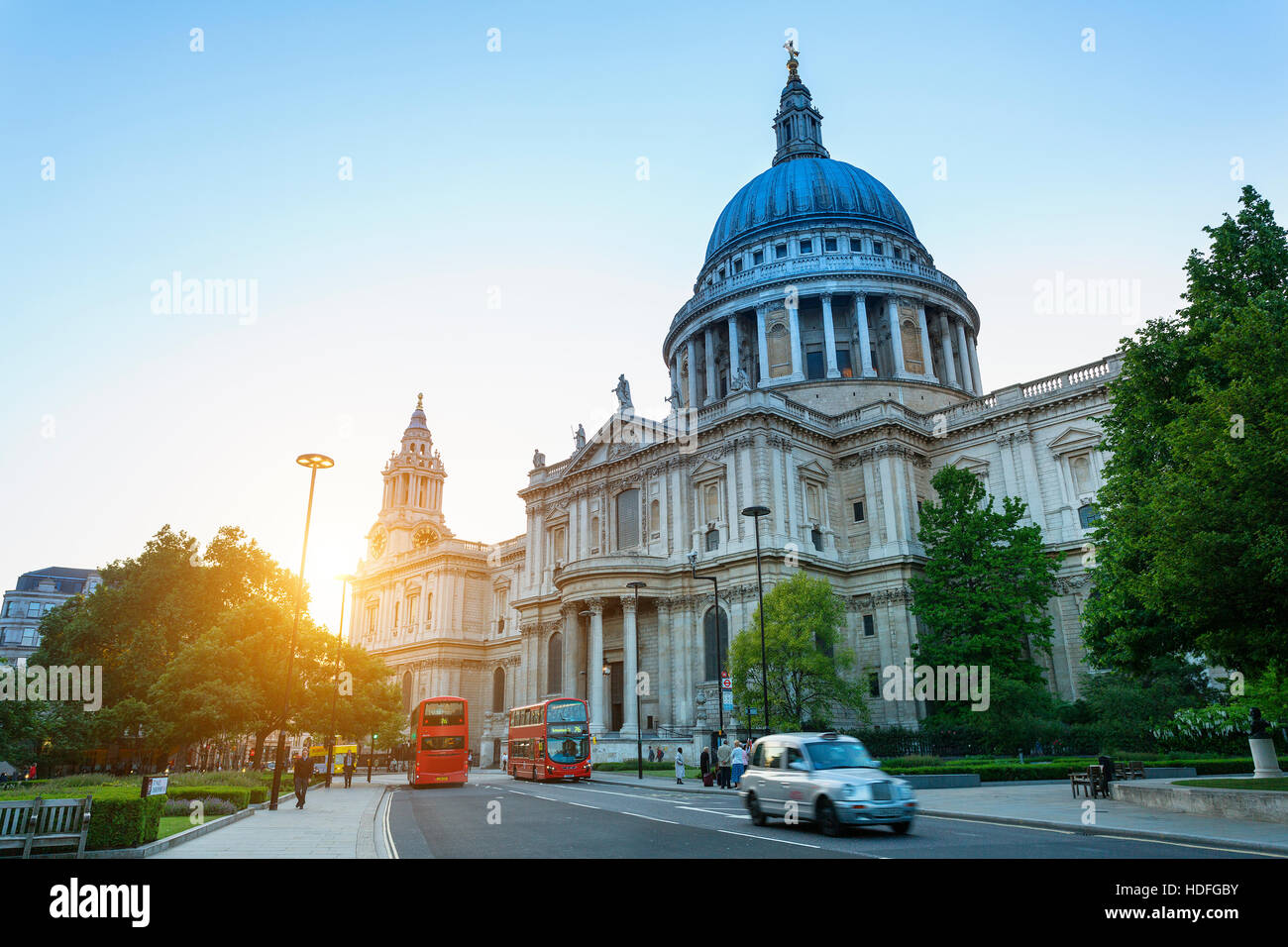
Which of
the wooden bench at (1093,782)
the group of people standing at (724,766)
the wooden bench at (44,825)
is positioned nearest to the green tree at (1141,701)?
the wooden bench at (1093,782)

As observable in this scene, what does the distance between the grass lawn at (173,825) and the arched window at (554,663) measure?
37.5m

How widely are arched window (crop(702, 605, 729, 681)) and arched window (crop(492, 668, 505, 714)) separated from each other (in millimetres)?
30059

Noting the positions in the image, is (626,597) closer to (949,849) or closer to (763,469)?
(763,469)

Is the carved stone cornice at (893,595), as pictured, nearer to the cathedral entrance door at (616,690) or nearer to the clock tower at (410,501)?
the cathedral entrance door at (616,690)

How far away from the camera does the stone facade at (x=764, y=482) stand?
4794cm

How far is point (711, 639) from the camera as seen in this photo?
161 feet

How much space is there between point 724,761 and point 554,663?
88.4ft

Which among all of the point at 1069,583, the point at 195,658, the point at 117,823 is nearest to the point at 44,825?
the point at 117,823

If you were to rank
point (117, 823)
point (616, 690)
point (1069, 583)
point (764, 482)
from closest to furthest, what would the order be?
point (117, 823) → point (1069, 583) → point (764, 482) → point (616, 690)

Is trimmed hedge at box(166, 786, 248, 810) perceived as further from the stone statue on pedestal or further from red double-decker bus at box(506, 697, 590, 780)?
the stone statue on pedestal

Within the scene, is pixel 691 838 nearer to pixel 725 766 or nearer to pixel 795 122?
pixel 725 766

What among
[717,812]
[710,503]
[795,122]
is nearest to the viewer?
[717,812]
